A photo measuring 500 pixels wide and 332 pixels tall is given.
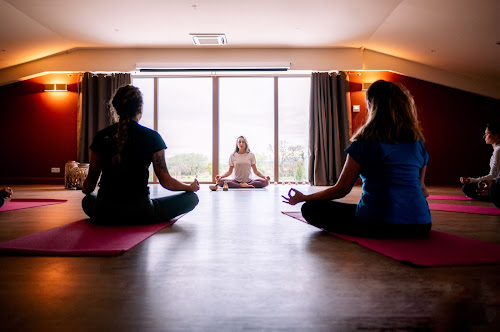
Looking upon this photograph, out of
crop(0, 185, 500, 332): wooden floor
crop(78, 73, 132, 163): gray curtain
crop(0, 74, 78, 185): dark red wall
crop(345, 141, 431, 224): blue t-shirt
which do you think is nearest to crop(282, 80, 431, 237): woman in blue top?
crop(345, 141, 431, 224): blue t-shirt

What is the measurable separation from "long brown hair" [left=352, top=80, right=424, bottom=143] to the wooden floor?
517 millimetres

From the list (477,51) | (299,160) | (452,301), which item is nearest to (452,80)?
(477,51)

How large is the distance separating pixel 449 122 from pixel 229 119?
4.52m

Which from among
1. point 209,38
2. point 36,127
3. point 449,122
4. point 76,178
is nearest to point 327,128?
point 449,122

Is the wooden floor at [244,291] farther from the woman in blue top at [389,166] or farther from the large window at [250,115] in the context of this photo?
the large window at [250,115]

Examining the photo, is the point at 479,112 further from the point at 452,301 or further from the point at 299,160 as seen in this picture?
the point at 452,301

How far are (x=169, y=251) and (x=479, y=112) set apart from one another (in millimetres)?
7715

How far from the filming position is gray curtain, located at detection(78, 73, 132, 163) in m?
7.14

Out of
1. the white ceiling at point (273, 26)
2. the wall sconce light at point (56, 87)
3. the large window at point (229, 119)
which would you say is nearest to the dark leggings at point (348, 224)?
the white ceiling at point (273, 26)

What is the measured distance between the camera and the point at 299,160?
7.51 meters

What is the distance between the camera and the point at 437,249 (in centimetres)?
150

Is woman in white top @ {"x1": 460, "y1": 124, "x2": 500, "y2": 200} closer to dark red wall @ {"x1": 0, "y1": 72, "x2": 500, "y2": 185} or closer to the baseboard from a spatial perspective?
dark red wall @ {"x1": 0, "y1": 72, "x2": 500, "y2": 185}

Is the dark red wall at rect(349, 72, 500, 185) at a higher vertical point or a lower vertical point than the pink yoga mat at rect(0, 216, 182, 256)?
higher

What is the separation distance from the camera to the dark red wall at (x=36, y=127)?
7312 mm
